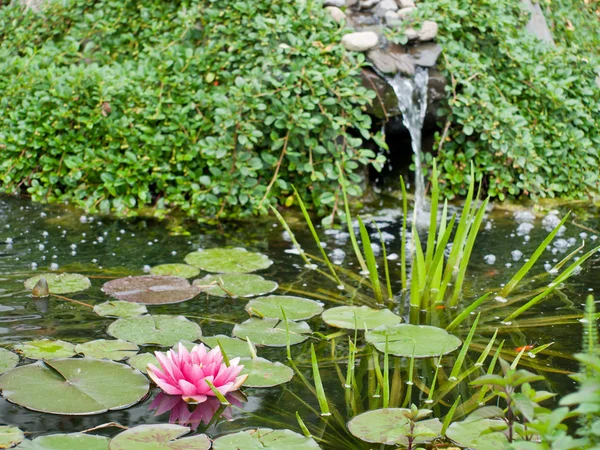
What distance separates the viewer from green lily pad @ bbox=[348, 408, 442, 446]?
2104 mm

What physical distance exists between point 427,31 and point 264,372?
11.9ft

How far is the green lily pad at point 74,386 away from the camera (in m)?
2.33

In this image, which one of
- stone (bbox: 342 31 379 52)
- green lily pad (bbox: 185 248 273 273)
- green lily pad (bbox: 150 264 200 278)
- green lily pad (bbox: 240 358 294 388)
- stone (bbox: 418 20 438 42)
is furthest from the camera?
stone (bbox: 418 20 438 42)

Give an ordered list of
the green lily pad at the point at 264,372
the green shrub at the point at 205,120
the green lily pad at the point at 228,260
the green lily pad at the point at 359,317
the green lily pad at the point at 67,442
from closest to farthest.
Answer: the green lily pad at the point at 67,442, the green lily pad at the point at 264,372, the green lily pad at the point at 359,317, the green lily pad at the point at 228,260, the green shrub at the point at 205,120

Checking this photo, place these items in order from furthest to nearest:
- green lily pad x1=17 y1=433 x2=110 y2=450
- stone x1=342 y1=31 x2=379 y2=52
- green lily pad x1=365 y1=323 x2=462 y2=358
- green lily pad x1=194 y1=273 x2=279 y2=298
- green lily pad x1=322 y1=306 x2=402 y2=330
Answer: stone x1=342 y1=31 x2=379 y2=52
green lily pad x1=194 y1=273 x2=279 y2=298
green lily pad x1=322 y1=306 x2=402 y2=330
green lily pad x1=365 y1=323 x2=462 y2=358
green lily pad x1=17 y1=433 x2=110 y2=450

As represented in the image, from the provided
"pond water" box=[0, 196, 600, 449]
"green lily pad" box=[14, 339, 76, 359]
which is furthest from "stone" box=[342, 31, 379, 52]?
"green lily pad" box=[14, 339, 76, 359]

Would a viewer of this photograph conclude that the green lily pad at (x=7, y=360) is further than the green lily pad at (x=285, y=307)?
No

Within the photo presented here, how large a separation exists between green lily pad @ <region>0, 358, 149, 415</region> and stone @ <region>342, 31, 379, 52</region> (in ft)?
11.0

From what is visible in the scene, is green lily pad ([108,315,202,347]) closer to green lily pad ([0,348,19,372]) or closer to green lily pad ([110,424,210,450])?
green lily pad ([0,348,19,372])

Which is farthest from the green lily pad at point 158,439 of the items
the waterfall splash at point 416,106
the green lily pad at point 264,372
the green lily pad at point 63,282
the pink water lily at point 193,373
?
the waterfall splash at point 416,106

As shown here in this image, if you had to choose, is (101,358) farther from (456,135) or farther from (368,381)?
(456,135)

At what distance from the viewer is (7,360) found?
2637 millimetres

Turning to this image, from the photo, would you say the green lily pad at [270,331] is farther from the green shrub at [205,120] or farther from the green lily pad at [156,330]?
the green shrub at [205,120]

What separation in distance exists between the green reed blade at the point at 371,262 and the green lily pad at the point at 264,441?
1.13 metres
